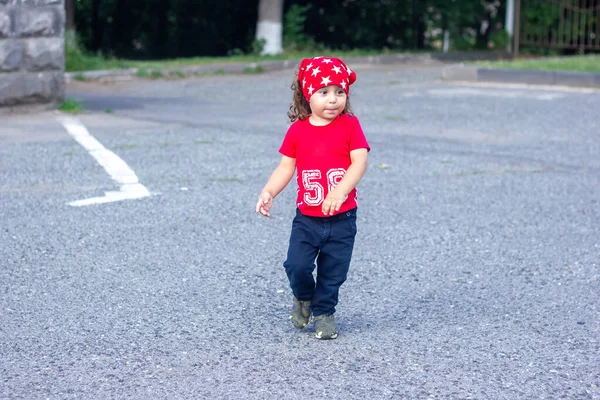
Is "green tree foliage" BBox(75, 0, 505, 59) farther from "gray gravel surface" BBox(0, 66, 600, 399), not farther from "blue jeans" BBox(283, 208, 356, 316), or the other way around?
"blue jeans" BBox(283, 208, 356, 316)

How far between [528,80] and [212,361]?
10937 mm

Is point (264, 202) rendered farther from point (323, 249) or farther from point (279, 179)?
point (323, 249)

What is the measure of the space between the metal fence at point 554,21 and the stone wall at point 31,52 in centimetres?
1111

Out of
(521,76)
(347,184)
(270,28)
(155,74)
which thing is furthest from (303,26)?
(347,184)

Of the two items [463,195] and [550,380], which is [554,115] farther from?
[550,380]

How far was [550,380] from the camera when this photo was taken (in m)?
3.81

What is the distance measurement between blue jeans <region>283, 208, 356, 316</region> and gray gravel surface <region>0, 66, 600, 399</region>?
0.88ft

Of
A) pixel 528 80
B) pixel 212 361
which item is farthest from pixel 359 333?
pixel 528 80

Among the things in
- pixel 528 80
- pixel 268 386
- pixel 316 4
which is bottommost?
pixel 268 386

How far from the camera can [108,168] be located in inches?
306

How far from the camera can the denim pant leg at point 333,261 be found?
4156mm

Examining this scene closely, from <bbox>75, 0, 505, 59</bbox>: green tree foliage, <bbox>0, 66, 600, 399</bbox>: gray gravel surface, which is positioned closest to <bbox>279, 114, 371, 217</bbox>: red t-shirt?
<bbox>0, 66, 600, 399</bbox>: gray gravel surface

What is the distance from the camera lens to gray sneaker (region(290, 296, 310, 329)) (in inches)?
171

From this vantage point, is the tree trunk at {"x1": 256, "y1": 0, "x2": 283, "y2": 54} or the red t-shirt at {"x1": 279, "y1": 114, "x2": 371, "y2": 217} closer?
the red t-shirt at {"x1": 279, "y1": 114, "x2": 371, "y2": 217}
